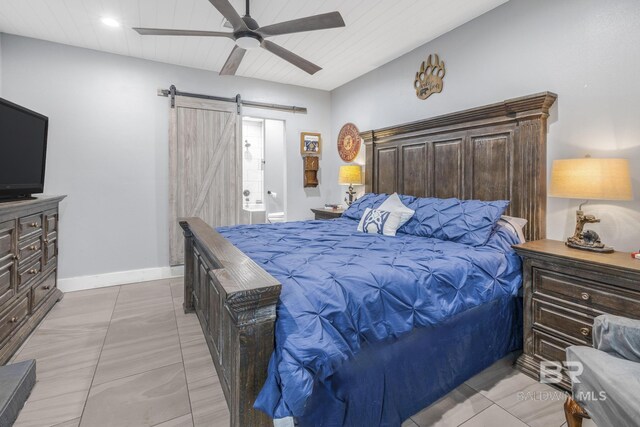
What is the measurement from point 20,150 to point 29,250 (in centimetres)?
83

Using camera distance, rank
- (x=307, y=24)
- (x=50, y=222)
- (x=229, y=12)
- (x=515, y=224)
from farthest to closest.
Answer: (x=50, y=222) → (x=515, y=224) → (x=307, y=24) → (x=229, y=12)

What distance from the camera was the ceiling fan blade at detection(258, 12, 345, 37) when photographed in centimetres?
204

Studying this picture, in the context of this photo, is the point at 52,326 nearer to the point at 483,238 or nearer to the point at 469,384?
the point at 469,384

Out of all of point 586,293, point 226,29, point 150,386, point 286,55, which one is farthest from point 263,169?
point 586,293

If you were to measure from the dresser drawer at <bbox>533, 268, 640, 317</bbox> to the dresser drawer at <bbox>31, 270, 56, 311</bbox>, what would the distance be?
385 cm

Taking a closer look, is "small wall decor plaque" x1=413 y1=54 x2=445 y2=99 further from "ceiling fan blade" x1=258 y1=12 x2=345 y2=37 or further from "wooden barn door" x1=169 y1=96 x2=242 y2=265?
"wooden barn door" x1=169 y1=96 x2=242 y2=265

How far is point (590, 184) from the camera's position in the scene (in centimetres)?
187

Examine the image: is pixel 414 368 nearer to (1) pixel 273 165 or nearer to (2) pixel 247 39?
(2) pixel 247 39

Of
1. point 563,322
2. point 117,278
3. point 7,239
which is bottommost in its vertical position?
point 117,278

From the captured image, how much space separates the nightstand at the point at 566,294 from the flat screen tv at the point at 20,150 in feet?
12.4

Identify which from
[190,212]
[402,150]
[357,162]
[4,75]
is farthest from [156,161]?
[402,150]

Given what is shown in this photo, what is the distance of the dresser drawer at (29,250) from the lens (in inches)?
94.3

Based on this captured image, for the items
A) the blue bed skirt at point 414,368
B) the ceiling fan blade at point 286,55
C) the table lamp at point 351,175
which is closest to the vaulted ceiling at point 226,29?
the ceiling fan blade at point 286,55

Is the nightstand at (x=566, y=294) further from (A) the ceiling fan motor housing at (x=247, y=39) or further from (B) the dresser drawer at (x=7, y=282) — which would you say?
(B) the dresser drawer at (x=7, y=282)
